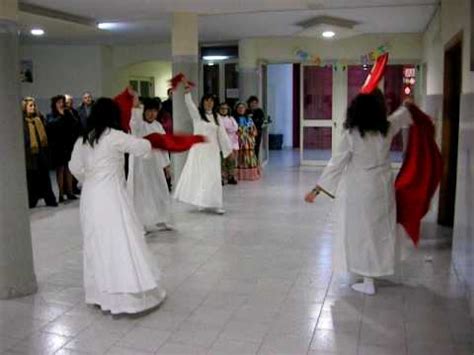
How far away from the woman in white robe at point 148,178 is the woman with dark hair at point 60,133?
250cm

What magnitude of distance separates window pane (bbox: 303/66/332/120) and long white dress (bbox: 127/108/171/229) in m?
6.67

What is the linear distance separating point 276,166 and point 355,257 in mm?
8174

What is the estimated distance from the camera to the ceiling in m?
7.70

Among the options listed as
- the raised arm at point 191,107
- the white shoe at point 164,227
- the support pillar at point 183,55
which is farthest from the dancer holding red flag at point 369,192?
the support pillar at point 183,55

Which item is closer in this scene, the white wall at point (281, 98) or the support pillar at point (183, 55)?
the support pillar at point (183, 55)

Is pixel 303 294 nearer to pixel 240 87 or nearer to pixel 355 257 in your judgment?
pixel 355 257

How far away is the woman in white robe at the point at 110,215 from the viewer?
12.5ft

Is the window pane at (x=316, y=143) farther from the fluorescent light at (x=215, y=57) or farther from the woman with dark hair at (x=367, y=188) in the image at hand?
the woman with dark hair at (x=367, y=188)

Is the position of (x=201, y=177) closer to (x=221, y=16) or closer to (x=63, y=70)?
(x=221, y=16)

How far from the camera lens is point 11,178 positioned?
420cm

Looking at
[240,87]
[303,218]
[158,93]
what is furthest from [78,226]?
[158,93]

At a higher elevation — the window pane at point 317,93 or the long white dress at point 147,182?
the window pane at point 317,93

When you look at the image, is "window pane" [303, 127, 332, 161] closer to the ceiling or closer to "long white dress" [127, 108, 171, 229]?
the ceiling

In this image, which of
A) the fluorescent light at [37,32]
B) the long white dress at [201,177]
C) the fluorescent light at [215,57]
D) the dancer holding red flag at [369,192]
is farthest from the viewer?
the fluorescent light at [215,57]
